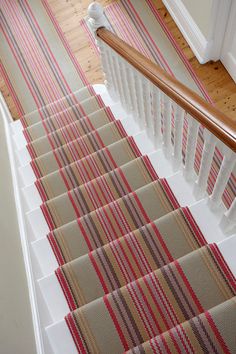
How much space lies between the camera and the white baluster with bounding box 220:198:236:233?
183 centimetres

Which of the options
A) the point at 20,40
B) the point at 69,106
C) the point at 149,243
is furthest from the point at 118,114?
the point at 20,40

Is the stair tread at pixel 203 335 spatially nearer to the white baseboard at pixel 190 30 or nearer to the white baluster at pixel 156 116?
the white baluster at pixel 156 116

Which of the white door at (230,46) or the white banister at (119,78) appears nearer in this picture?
the white banister at (119,78)

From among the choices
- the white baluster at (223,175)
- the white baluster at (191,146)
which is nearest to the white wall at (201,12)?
the white baluster at (191,146)

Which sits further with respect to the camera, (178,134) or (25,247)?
(25,247)

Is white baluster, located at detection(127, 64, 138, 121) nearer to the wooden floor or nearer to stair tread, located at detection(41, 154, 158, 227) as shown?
stair tread, located at detection(41, 154, 158, 227)

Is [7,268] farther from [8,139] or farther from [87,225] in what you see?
[8,139]

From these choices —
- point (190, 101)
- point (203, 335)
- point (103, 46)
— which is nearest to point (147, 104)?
point (103, 46)

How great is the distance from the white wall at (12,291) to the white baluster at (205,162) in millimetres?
1144

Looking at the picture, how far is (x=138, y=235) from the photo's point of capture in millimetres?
2182

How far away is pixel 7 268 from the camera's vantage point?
82.4 inches

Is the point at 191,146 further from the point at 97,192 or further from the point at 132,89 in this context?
the point at 97,192

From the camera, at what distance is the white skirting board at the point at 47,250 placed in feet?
6.44

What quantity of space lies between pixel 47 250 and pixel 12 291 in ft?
1.20
